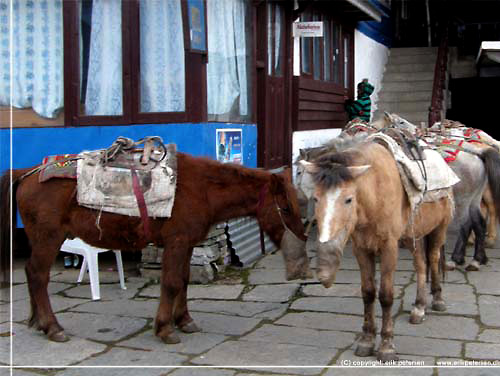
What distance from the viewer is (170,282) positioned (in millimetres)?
5008

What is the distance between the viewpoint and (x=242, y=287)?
271 inches

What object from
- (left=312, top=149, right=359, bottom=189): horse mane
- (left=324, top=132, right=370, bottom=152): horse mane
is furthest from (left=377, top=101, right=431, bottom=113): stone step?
(left=312, top=149, right=359, bottom=189): horse mane

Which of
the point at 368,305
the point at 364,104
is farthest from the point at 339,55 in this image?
the point at 368,305

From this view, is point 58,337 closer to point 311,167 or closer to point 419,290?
point 311,167

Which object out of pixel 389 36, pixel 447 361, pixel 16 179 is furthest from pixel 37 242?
pixel 389 36

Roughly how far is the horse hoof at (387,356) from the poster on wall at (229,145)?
3.62 m

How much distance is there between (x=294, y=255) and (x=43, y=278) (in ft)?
6.95

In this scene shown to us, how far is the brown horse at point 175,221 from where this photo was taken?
16.6 ft

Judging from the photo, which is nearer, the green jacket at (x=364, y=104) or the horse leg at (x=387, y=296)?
the horse leg at (x=387, y=296)

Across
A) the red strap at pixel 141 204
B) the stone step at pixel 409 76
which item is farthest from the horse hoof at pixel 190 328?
the stone step at pixel 409 76

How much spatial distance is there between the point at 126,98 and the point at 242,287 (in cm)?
268

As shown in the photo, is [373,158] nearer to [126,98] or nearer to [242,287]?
Result: [242,287]

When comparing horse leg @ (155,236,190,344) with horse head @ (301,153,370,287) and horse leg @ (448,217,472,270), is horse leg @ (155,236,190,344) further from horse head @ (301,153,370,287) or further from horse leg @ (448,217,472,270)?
horse leg @ (448,217,472,270)

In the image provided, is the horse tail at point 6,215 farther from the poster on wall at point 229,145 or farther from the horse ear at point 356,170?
the horse ear at point 356,170
